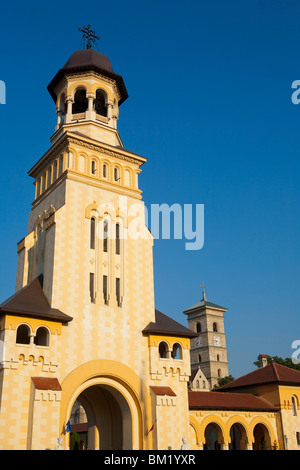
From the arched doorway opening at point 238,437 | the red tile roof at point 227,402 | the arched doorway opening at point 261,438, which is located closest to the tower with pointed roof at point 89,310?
the red tile roof at point 227,402

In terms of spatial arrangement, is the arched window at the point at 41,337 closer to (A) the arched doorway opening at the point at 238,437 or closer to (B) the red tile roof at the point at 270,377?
(A) the arched doorway opening at the point at 238,437

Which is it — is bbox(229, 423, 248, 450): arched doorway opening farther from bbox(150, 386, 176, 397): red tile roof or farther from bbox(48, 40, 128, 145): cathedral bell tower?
bbox(48, 40, 128, 145): cathedral bell tower

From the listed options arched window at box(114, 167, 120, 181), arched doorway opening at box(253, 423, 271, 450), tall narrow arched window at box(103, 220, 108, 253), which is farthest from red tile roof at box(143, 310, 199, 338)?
arched doorway opening at box(253, 423, 271, 450)

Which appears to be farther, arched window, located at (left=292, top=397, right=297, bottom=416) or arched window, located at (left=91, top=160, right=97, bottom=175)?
arched window, located at (left=292, top=397, right=297, bottom=416)

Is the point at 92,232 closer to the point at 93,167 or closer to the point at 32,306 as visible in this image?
the point at 93,167

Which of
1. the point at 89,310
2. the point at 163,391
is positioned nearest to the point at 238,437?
the point at 163,391

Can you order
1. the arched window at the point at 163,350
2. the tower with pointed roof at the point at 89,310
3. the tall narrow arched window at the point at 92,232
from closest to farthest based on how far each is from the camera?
the tower with pointed roof at the point at 89,310, the tall narrow arched window at the point at 92,232, the arched window at the point at 163,350

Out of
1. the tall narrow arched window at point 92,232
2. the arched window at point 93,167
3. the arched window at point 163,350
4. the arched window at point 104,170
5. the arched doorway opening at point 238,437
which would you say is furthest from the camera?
the arched doorway opening at point 238,437

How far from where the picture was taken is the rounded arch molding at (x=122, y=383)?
2470 centimetres

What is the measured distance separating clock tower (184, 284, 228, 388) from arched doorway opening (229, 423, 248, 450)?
1715 inches

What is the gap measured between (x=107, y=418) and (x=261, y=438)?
17.5 meters

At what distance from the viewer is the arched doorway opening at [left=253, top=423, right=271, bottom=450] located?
37.1 meters

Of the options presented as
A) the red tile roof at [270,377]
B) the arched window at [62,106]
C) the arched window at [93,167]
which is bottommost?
the red tile roof at [270,377]

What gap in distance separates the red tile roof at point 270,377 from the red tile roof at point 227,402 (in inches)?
69.7
